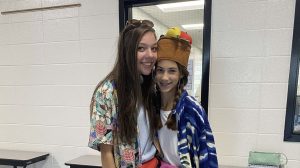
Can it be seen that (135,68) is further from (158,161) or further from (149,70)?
(158,161)

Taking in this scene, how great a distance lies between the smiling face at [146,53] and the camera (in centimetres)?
121

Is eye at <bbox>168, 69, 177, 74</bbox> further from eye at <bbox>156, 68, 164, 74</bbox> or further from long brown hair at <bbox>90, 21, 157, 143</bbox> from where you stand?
long brown hair at <bbox>90, 21, 157, 143</bbox>

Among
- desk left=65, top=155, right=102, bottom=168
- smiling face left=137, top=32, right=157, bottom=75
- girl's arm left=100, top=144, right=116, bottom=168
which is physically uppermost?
smiling face left=137, top=32, right=157, bottom=75

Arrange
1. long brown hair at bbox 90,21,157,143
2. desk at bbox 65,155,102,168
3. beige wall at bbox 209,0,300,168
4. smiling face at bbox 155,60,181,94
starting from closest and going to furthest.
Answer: long brown hair at bbox 90,21,157,143 → smiling face at bbox 155,60,181,94 → beige wall at bbox 209,0,300,168 → desk at bbox 65,155,102,168

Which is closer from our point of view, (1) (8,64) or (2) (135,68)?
(2) (135,68)

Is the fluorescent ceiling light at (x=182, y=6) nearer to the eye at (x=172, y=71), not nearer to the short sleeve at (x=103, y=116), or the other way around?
the eye at (x=172, y=71)

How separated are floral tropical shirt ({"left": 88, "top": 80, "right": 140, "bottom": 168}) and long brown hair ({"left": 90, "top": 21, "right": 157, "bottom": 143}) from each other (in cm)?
2

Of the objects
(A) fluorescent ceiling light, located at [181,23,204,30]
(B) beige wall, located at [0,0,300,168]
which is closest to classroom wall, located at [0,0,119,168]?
(B) beige wall, located at [0,0,300,168]

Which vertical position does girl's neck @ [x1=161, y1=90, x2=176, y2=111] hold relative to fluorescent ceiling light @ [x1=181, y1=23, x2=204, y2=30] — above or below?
below

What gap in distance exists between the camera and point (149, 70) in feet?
4.19

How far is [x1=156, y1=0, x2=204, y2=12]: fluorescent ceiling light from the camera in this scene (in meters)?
2.12

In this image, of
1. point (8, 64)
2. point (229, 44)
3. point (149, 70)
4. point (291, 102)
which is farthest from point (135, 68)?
point (8, 64)

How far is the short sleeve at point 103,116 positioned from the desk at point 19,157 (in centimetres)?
133

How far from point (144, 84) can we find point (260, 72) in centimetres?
104
